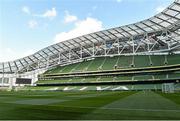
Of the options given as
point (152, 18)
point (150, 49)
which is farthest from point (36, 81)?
point (152, 18)

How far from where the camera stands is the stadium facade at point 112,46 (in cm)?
6184

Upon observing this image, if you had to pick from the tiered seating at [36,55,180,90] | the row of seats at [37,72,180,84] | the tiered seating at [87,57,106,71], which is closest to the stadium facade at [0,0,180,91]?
the tiered seating at [36,55,180,90]

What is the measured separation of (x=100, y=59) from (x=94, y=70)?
412 inches

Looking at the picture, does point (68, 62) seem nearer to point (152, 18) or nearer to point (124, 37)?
point (124, 37)

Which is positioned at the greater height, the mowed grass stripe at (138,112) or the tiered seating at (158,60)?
the tiered seating at (158,60)

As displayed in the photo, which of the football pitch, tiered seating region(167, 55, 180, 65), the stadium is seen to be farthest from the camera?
tiered seating region(167, 55, 180, 65)

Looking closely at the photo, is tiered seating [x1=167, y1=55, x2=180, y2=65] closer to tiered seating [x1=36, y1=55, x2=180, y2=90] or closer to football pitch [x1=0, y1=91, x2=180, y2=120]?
tiered seating [x1=36, y1=55, x2=180, y2=90]

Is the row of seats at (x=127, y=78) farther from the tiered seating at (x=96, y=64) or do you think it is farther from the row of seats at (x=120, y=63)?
the tiered seating at (x=96, y=64)

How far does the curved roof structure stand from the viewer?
60.6 meters

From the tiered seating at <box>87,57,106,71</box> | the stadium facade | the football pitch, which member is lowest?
the football pitch

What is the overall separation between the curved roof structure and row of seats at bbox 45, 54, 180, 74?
302 centimetres

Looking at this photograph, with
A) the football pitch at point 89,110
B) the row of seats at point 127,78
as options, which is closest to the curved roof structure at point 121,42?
the row of seats at point 127,78

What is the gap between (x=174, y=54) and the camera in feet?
235

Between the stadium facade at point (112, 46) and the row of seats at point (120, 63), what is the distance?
163 centimetres
